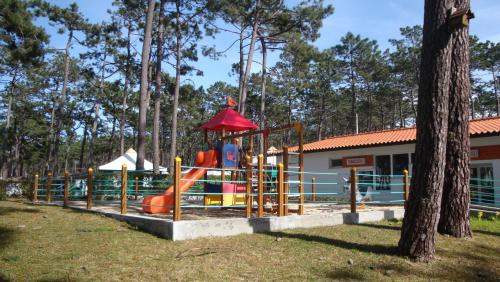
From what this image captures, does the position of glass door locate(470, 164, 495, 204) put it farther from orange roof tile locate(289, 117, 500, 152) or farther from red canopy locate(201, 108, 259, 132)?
red canopy locate(201, 108, 259, 132)

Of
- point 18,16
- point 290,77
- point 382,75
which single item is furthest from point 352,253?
point 382,75

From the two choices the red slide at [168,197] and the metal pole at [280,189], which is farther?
the red slide at [168,197]

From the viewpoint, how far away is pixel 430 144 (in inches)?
250

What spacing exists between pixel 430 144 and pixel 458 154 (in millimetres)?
2313

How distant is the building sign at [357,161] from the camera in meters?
19.7

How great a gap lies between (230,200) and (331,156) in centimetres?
1194

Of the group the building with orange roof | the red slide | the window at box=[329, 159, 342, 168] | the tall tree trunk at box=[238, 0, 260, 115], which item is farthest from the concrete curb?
the tall tree trunk at box=[238, 0, 260, 115]

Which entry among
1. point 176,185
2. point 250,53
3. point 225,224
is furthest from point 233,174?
point 250,53

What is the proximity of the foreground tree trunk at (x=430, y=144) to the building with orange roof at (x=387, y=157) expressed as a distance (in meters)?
7.00

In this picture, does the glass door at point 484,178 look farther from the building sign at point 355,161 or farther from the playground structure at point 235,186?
the playground structure at point 235,186

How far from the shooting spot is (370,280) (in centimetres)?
533

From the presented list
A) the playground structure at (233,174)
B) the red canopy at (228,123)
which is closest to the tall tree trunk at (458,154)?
the playground structure at (233,174)

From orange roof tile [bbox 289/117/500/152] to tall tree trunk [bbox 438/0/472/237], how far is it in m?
7.93

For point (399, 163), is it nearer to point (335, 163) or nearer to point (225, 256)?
point (335, 163)
